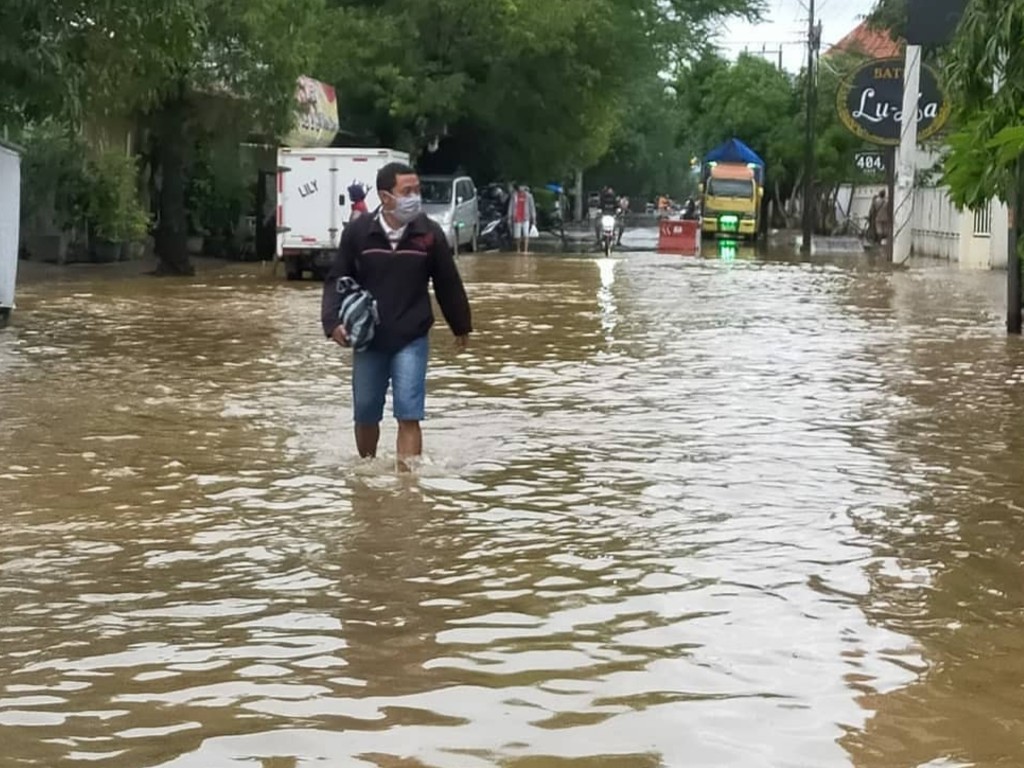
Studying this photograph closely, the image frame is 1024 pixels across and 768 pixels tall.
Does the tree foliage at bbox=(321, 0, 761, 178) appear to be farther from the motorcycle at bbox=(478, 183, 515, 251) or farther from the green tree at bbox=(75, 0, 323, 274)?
the green tree at bbox=(75, 0, 323, 274)

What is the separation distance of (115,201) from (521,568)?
24728 millimetres

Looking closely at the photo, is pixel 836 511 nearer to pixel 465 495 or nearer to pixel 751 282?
pixel 465 495

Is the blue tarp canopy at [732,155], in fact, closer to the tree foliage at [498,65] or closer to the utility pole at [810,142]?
the utility pole at [810,142]

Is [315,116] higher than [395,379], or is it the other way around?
[315,116]

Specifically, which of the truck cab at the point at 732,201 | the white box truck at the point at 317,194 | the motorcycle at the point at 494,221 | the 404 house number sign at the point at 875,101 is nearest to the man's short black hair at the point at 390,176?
the white box truck at the point at 317,194

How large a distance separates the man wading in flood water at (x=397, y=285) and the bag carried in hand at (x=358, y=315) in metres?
0.03

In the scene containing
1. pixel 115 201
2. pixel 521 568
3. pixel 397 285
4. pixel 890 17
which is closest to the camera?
pixel 521 568

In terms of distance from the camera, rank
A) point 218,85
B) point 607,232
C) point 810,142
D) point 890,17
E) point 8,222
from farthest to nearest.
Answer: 1. point 810,142
2. point 890,17
3. point 607,232
4. point 218,85
5. point 8,222

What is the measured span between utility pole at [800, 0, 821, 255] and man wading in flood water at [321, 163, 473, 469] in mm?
34349

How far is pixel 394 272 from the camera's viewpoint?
923 centimetres

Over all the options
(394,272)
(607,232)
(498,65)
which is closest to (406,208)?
(394,272)

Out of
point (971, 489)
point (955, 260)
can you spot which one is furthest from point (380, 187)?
point (955, 260)

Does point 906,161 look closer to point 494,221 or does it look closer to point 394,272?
point 494,221

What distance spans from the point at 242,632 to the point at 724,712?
1.92 meters
